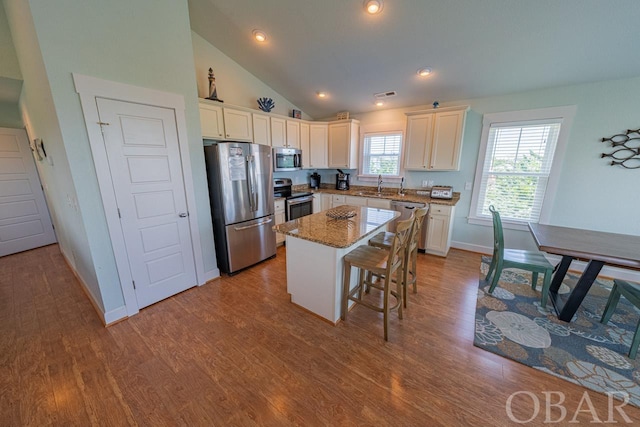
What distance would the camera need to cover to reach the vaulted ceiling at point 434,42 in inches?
85.6

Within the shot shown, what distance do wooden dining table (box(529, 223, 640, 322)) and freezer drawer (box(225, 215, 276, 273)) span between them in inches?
126

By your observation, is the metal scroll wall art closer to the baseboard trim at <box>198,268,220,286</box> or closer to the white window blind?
the white window blind

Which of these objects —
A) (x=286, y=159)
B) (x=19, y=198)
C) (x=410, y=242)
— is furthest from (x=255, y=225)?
(x=19, y=198)

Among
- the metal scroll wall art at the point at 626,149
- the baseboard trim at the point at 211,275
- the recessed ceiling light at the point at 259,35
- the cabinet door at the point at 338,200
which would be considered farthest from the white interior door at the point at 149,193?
the metal scroll wall art at the point at 626,149

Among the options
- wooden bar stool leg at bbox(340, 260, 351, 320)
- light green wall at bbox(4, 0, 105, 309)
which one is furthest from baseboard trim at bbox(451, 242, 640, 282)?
→ light green wall at bbox(4, 0, 105, 309)

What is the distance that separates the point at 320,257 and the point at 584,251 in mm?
2324

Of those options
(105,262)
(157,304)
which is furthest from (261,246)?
(105,262)

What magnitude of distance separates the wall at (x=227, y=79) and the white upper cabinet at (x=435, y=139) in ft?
8.78

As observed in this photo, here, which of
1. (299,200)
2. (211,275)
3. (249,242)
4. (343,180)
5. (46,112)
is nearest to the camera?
(46,112)

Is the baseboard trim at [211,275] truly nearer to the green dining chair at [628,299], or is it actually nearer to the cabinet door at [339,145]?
the cabinet door at [339,145]

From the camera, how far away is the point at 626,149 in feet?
9.22

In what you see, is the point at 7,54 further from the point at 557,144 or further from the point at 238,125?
the point at 557,144

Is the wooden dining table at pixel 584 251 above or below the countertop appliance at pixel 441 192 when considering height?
below

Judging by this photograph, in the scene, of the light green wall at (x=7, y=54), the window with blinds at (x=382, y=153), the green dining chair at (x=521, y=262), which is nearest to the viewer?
the green dining chair at (x=521, y=262)
